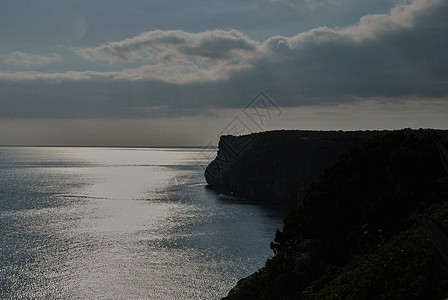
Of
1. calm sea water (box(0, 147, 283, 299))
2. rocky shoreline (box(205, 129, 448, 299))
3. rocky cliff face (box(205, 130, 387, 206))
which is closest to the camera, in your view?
rocky shoreline (box(205, 129, 448, 299))

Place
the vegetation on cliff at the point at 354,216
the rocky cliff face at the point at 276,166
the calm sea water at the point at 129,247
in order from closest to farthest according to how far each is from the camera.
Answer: the vegetation on cliff at the point at 354,216, the calm sea water at the point at 129,247, the rocky cliff face at the point at 276,166

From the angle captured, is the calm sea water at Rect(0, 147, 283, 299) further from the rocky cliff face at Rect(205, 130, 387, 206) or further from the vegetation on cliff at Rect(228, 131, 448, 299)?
the vegetation on cliff at Rect(228, 131, 448, 299)

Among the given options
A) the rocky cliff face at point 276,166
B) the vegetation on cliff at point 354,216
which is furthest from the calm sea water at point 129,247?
the vegetation on cliff at point 354,216

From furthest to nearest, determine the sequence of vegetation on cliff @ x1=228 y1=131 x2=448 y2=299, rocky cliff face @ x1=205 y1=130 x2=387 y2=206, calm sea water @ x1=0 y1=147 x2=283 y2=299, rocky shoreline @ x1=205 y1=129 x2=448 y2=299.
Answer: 1. rocky cliff face @ x1=205 y1=130 x2=387 y2=206
2. calm sea water @ x1=0 y1=147 x2=283 y2=299
3. vegetation on cliff @ x1=228 y1=131 x2=448 y2=299
4. rocky shoreline @ x1=205 y1=129 x2=448 y2=299

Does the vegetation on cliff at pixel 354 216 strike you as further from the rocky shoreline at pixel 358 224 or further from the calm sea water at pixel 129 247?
the calm sea water at pixel 129 247

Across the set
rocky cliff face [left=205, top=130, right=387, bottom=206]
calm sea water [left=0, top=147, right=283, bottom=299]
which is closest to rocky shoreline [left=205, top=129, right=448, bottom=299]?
calm sea water [left=0, top=147, right=283, bottom=299]

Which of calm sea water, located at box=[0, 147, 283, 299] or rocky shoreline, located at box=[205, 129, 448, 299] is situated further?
calm sea water, located at box=[0, 147, 283, 299]
